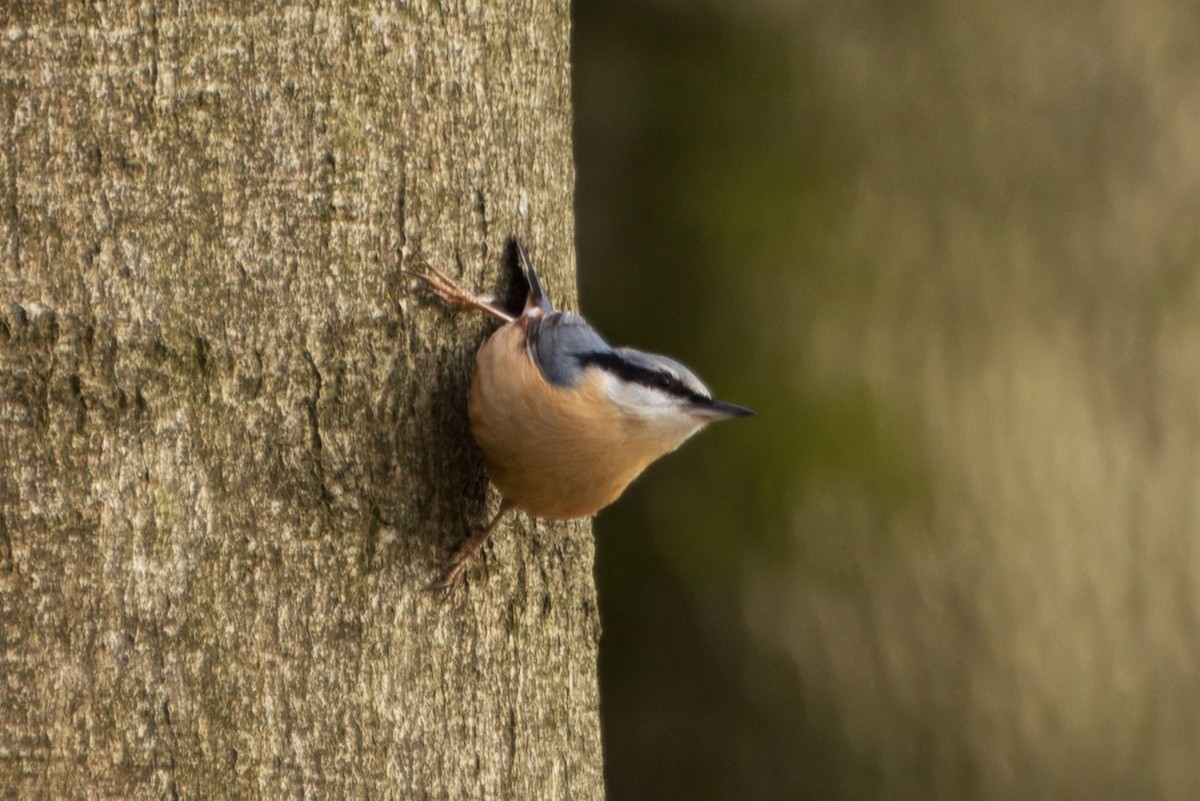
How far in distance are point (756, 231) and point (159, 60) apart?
231 cm

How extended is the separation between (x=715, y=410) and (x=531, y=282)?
434 millimetres

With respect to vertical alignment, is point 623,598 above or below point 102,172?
below

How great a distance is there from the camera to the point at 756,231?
4.22 metres

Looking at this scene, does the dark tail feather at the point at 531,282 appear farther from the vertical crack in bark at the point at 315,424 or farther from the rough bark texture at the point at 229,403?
the vertical crack in bark at the point at 315,424

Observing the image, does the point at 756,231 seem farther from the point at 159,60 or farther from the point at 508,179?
the point at 159,60

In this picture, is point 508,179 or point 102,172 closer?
point 102,172

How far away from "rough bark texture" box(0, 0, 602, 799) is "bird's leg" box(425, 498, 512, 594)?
3 cm

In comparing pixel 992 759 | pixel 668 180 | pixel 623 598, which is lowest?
pixel 992 759

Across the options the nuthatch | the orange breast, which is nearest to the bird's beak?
the nuthatch

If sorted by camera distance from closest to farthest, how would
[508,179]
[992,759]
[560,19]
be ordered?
[508,179] → [560,19] → [992,759]

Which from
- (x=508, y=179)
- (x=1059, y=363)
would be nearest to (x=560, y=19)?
(x=508, y=179)

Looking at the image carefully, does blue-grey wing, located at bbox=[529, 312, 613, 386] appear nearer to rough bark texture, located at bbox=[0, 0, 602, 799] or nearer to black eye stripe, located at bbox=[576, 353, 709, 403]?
black eye stripe, located at bbox=[576, 353, 709, 403]

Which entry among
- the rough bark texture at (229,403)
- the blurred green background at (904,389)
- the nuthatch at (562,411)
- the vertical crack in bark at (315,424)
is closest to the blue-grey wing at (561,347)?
the nuthatch at (562,411)

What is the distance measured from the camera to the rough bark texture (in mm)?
2213
